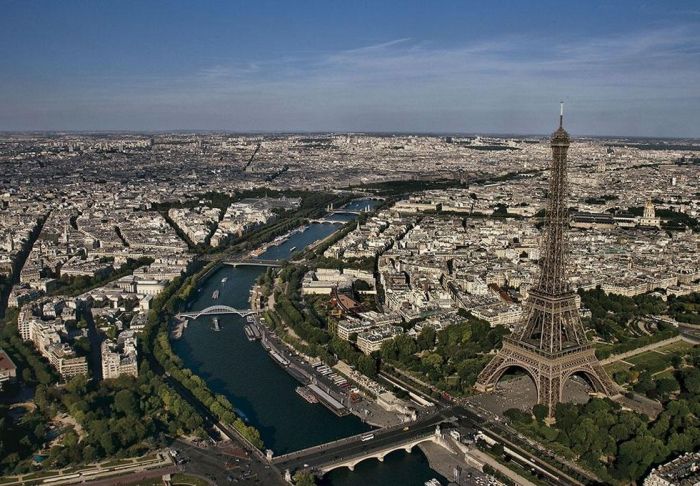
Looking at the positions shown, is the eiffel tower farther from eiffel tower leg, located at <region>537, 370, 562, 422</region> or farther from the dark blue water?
the dark blue water

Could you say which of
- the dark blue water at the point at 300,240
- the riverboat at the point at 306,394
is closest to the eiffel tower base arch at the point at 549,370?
the riverboat at the point at 306,394

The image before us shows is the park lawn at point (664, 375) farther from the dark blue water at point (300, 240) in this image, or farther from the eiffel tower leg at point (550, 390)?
the dark blue water at point (300, 240)

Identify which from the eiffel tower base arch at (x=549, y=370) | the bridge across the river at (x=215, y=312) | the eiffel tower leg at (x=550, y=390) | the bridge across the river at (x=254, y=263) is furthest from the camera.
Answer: the bridge across the river at (x=254, y=263)

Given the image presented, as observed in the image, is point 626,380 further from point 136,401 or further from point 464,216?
point 464,216

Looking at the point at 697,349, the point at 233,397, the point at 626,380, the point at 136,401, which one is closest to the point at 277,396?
the point at 233,397

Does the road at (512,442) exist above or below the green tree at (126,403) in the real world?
below

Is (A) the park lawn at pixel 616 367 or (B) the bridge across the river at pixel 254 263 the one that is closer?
(A) the park lawn at pixel 616 367
